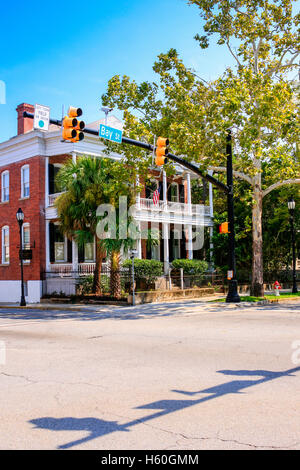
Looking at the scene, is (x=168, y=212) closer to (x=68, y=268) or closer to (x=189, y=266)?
(x=189, y=266)

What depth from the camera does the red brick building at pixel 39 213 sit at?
26.6 meters

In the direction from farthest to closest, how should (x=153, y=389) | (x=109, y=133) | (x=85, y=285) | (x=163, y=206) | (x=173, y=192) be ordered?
(x=173, y=192) < (x=163, y=206) < (x=85, y=285) < (x=109, y=133) < (x=153, y=389)

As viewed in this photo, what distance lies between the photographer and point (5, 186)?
3055 centimetres

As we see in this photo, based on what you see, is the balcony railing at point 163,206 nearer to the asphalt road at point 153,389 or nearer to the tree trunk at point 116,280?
the tree trunk at point 116,280

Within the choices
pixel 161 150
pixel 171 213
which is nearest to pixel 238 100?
pixel 161 150

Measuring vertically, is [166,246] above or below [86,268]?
above

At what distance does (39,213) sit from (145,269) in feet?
24.1

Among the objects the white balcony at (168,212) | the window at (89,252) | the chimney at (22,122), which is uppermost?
the chimney at (22,122)

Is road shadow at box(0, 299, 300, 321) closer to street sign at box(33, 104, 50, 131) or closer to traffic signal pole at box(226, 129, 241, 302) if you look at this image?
traffic signal pole at box(226, 129, 241, 302)

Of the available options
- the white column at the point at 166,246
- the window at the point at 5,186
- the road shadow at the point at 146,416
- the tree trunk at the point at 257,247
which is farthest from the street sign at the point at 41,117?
the window at the point at 5,186

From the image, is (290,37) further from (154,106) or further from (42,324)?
(42,324)

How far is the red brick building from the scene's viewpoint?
26.6 metres

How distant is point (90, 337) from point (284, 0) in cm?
1792

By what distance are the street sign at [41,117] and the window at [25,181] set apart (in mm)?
17093
